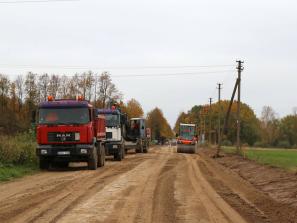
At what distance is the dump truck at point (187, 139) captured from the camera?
5441 centimetres

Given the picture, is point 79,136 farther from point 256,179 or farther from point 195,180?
point 256,179

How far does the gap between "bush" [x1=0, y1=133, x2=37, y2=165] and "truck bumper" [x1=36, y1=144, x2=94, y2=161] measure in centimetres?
106

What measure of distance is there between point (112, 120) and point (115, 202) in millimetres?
20790

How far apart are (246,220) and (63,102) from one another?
14844 millimetres

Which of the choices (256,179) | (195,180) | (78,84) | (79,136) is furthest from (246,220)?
(78,84)

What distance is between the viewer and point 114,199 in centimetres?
1286

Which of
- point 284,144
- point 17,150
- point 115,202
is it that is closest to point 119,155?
point 17,150

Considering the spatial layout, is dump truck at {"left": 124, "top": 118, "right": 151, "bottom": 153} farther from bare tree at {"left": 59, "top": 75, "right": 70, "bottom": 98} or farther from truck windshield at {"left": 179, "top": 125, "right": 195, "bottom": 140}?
bare tree at {"left": 59, "top": 75, "right": 70, "bottom": 98}

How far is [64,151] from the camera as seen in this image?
23.3 m

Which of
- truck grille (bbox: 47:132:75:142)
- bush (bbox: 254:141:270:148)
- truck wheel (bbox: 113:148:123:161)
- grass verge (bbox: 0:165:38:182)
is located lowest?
grass verge (bbox: 0:165:38:182)

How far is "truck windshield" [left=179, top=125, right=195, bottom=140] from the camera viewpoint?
179 ft

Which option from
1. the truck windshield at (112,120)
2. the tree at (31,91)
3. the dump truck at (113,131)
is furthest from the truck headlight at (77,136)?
the tree at (31,91)

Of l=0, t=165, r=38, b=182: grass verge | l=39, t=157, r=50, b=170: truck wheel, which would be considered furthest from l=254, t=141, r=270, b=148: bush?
l=0, t=165, r=38, b=182: grass verge

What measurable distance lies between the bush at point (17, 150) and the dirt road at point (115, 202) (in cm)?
477
